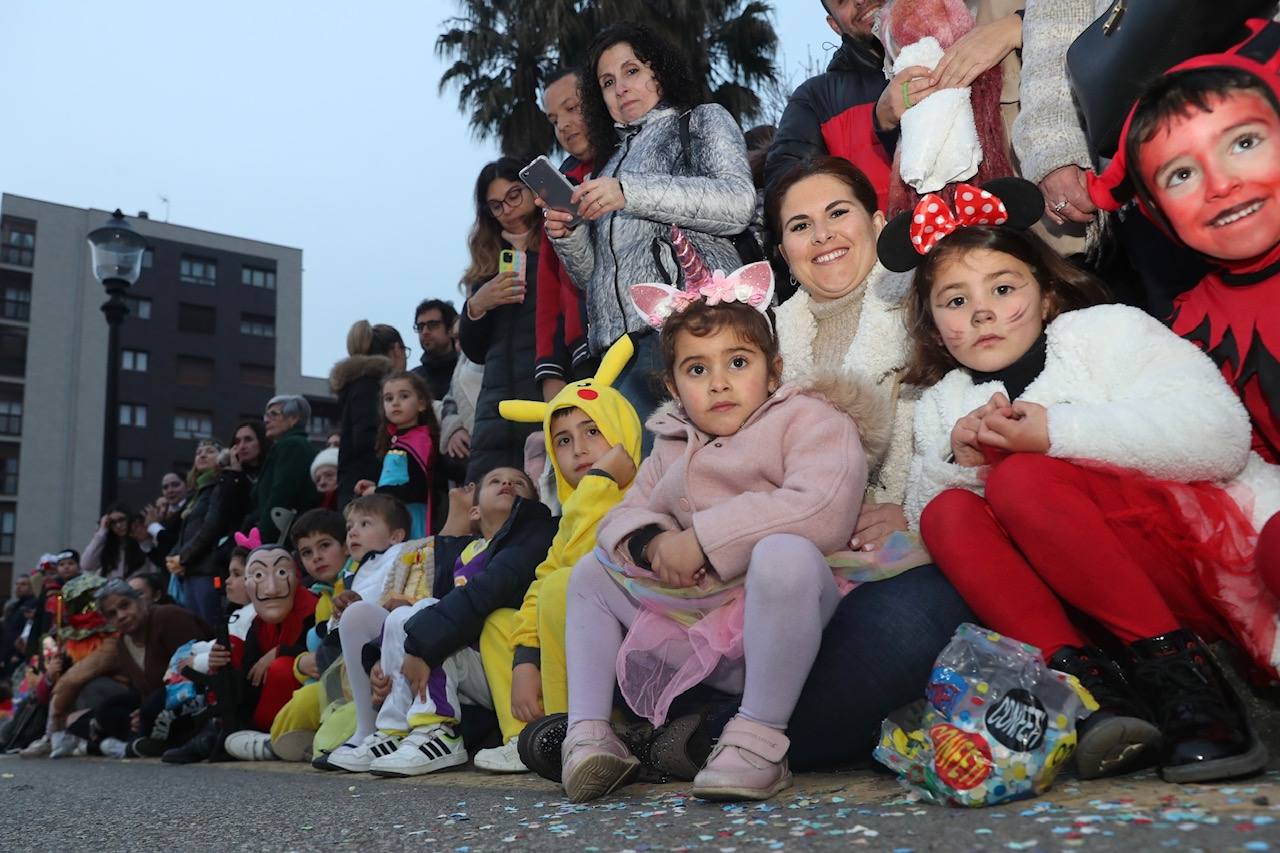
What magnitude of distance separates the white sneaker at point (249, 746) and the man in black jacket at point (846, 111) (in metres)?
3.43

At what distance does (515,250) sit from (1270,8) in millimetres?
3169

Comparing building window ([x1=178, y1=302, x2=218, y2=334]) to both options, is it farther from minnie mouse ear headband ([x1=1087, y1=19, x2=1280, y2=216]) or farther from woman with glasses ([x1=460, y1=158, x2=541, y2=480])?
minnie mouse ear headband ([x1=1087, y1=19, x2=1280, y2=216])

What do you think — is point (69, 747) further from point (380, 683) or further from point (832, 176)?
point (832, 176)

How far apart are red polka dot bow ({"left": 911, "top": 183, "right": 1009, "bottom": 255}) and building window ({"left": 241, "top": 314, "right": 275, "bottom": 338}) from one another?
40602 millimetres

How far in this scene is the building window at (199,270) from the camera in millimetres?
39125

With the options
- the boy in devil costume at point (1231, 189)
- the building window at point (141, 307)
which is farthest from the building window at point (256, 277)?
the boy in devil costume at point (1231, 189)

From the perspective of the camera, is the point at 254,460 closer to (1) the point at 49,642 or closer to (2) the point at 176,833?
(1) the point at 49,642

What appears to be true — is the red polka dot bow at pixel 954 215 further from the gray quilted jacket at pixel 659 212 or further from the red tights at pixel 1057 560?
the gray quilted jacket at pixel 659 212

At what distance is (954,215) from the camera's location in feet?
7.71

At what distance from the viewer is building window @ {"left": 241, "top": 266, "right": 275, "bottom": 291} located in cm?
4053

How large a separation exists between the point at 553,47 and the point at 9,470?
30909 millimetres

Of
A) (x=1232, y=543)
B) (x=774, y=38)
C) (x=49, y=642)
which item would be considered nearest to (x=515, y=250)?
(x=1232, y=543)

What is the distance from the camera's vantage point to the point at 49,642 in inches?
301

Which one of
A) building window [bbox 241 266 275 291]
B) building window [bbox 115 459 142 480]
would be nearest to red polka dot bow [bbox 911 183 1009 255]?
building window [bbox 115 459 142 480]
